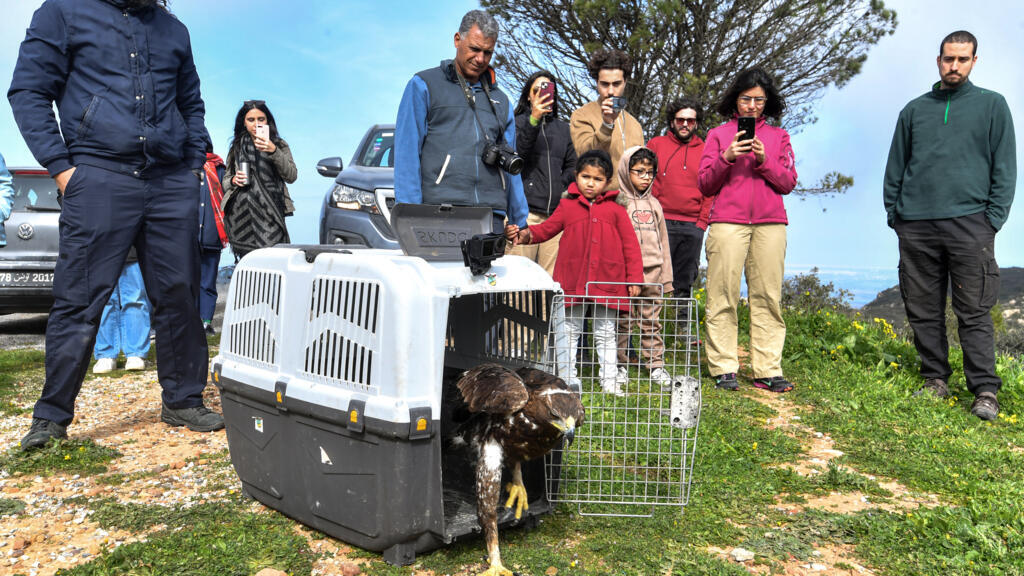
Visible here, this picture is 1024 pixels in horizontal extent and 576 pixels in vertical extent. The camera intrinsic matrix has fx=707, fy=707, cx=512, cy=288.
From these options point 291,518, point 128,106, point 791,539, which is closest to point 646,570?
point 791,539

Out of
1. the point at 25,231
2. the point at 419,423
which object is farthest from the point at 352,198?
the point at 419,423

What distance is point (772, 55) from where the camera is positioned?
10.6 m

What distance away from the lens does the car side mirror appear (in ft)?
21.2

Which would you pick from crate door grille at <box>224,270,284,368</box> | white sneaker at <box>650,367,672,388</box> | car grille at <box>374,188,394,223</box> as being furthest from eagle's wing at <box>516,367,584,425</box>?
car grille at <box>374,188,394,223</box>

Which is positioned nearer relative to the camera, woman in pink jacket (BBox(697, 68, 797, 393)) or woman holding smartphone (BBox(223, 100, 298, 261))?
woman in pink jacket (BBox(697, 68, 797, 393))

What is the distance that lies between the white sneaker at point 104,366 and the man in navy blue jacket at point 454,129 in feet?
11.6

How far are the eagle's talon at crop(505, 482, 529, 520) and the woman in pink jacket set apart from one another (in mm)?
2690

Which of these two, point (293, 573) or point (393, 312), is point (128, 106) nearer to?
point (393, 312)

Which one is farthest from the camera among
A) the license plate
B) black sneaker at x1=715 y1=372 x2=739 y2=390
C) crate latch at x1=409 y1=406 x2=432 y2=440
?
the license plate

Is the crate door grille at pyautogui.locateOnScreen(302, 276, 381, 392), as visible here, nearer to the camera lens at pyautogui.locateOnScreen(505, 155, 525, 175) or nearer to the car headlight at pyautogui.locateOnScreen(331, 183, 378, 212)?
the camera lens at pyautogui.locateOnScreen(505, 155, 525, 175)

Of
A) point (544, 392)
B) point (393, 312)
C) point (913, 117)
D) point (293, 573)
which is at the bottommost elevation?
point (293, 573)

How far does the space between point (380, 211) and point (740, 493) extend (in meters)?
3.77

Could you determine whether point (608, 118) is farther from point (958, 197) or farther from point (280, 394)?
point (280, 394)

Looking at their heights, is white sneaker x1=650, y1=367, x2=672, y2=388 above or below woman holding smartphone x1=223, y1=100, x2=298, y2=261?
below
